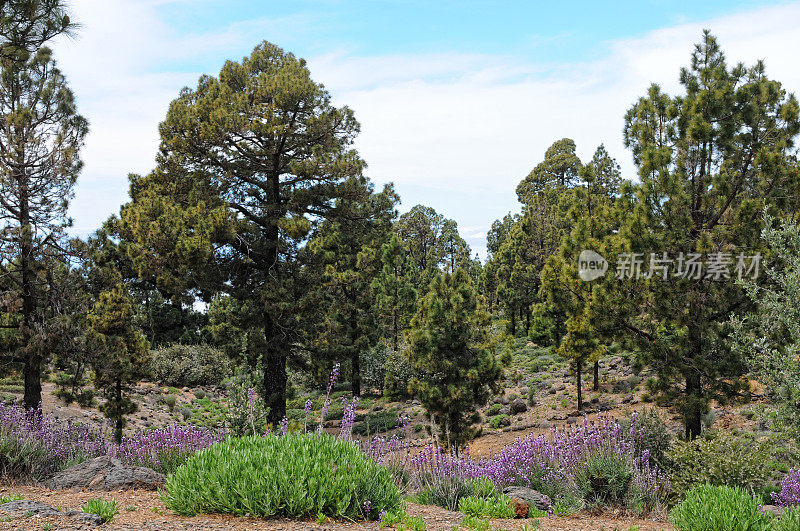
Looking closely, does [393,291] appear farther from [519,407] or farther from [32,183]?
[32,183]

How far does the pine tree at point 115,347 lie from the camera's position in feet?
45.8

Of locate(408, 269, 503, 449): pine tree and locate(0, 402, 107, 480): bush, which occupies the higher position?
locate(408, 269, 503, 449): pine tree

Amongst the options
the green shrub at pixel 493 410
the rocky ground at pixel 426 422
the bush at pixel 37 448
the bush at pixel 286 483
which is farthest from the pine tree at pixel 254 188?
the bush at pixel 286 483

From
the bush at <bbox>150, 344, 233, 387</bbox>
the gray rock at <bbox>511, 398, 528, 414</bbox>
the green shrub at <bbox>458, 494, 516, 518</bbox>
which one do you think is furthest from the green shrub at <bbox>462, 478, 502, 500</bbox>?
the bush at <bbox>150, 344, 233, 387</bbox>

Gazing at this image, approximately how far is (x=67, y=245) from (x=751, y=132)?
15599 mm

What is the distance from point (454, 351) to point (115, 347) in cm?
847

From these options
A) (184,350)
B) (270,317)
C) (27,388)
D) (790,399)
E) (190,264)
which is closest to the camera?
(790,399)

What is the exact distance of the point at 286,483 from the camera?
5.27 meters

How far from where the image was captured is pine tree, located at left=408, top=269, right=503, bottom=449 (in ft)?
45.8

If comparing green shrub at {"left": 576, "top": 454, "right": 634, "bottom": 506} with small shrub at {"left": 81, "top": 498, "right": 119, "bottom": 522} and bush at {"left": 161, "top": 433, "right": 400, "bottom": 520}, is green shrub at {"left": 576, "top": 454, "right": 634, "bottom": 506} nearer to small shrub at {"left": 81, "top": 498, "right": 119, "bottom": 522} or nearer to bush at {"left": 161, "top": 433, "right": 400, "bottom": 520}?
bush at {"left": 161, "top": 433, "right": 400, "bottom": 520}

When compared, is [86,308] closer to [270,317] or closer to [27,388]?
[27,388]

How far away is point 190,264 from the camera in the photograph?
15.7 metres

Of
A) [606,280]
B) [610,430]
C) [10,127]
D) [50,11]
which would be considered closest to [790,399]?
[610,430]

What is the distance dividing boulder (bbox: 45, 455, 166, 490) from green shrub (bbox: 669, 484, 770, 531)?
6506mm
